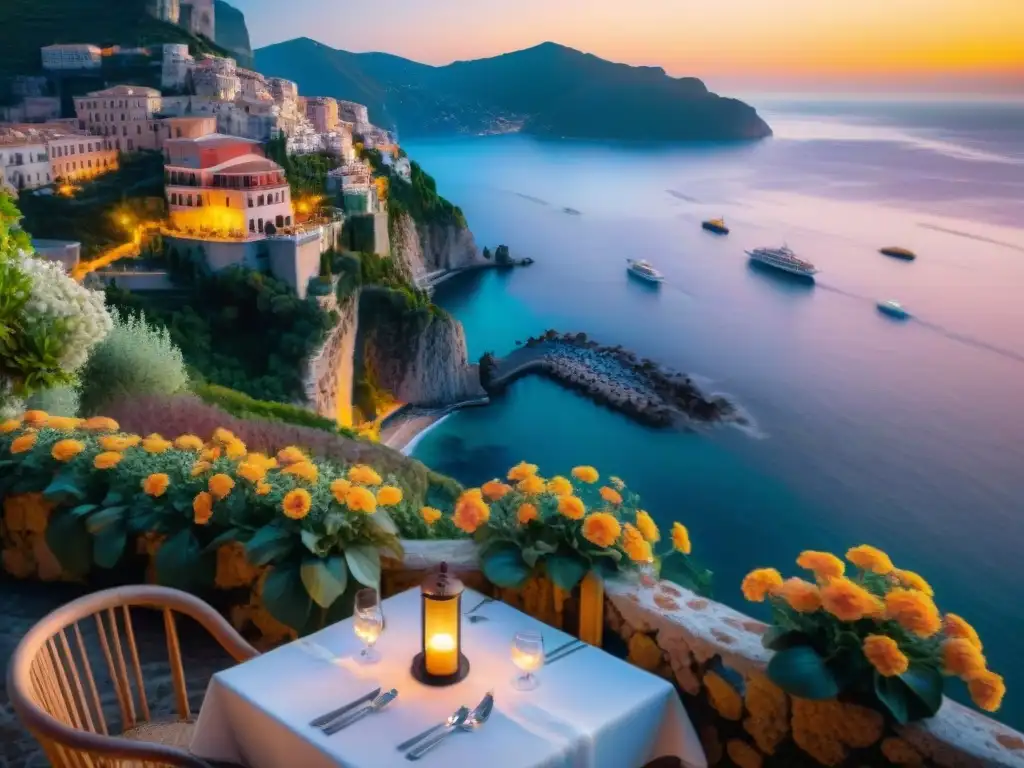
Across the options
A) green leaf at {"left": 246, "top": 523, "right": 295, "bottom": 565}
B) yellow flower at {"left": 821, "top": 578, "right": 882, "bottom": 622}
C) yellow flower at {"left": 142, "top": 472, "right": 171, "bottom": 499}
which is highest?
yellow flower at {"left": 821, "top": 578, "right": 882, "bottom": 622}

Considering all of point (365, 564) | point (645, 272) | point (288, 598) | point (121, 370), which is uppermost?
point (365, 564)

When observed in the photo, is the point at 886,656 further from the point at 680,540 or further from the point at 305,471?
the point at 305,471

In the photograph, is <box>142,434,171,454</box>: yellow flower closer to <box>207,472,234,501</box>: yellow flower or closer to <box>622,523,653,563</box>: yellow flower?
<box>207,472,234,501</box>: yellow flower

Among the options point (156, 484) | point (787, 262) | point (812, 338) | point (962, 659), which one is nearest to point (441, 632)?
point (962, 659)

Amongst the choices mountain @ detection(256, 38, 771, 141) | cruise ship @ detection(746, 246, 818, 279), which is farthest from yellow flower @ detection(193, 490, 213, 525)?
mountain @ detection(256, 38, 771, 141)

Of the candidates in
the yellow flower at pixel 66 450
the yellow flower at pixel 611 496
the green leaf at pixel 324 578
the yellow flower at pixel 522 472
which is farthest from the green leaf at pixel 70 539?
the yellow flower at pixel 611 496

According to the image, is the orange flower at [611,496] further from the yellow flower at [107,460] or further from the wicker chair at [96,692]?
the yellow flower at [107,460]
